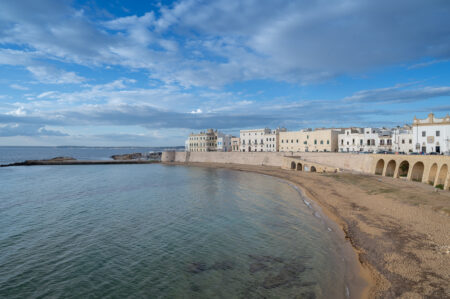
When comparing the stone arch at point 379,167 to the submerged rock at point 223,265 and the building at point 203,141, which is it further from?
the building at point 203,141

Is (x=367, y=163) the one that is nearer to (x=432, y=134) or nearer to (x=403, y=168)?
(x=403, y=168)

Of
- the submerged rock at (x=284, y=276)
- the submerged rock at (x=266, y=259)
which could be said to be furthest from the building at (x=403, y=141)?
the submerged rock at (x=284, y=276)

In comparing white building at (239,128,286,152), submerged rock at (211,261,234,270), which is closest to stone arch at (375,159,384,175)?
submerged rock at (211,261,234,270)

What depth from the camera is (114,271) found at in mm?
12906

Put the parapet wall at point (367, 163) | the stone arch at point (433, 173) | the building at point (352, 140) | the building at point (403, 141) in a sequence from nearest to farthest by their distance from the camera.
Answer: the parapet wall at point (367, 163) < the stone arch at point (433, 173) < the building at point (403, 141) < the building at point (352, 140)

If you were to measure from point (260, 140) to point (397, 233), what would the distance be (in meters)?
69.8

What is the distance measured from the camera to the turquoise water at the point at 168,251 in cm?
1129

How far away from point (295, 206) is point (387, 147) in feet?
134

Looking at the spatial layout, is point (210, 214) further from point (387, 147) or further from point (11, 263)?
point (387, 147)

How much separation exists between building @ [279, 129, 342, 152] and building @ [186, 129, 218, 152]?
102 feet

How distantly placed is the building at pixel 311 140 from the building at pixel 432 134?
74.5 feet

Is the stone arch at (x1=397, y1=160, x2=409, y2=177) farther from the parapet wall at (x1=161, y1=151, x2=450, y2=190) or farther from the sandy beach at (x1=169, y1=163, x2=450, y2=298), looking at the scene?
the sandy beach at (x1=169, y1=163, x2=450, y2=298)

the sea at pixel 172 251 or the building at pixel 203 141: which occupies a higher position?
the building at pixel 203 141

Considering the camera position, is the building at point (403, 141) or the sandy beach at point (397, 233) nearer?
the sandy beach at point (397, 233)
